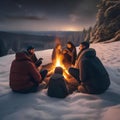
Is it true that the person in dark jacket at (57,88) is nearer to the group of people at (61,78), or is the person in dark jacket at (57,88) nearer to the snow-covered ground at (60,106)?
the group of people at (61,78)

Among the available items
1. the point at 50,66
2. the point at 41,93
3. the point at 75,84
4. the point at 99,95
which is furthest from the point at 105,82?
the point at 50,66

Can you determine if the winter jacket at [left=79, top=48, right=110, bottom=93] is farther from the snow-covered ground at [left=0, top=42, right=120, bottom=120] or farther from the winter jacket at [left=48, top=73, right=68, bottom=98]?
the winter jacket at [left=48, top=73, right=68, bottom=98]

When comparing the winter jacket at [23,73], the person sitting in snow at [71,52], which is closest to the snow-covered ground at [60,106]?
the winter jacket at [23,73]

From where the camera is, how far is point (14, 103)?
6402mm

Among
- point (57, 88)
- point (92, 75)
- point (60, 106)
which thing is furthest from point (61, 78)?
point (60, 106)

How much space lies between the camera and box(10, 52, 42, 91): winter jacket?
6863 millimetres

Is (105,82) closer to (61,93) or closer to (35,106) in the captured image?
(61,93)

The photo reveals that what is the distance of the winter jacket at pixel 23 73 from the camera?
6.86 meters

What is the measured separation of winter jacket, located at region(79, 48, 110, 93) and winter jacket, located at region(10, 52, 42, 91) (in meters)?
1.45

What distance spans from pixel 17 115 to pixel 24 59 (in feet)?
6.31

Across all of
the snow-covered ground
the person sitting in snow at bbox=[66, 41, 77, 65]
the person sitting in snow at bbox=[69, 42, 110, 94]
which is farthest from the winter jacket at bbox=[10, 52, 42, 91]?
the person sitting in snow at bbox=[66, 41, 77, 65]

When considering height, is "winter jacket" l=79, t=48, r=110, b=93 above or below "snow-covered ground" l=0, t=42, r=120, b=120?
above

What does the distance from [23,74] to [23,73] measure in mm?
31

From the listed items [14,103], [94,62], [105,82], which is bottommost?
[14,103]
